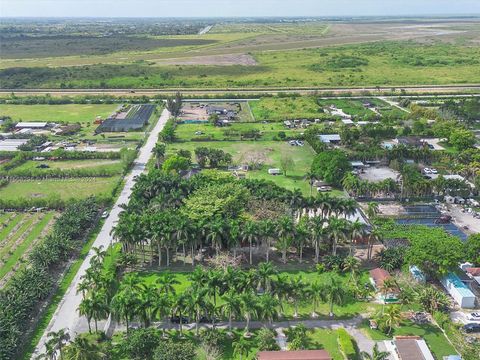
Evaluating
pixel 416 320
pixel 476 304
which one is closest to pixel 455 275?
pixel 476 304

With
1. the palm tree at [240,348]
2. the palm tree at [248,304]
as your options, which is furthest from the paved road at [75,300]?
the palm tree at [248,304]

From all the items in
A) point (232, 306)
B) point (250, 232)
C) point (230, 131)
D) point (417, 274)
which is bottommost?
point (417, 274)

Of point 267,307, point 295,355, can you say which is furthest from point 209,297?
point 295,355

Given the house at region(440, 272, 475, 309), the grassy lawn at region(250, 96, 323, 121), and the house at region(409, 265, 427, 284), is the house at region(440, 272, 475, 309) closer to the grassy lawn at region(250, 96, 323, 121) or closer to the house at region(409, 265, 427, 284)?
the house at region(409, 265, 427, 284)

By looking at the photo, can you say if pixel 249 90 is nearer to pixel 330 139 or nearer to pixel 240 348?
pixel 330 139

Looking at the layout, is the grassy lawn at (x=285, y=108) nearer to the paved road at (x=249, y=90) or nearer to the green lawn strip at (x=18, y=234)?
the paved road at (x=249, y=90)

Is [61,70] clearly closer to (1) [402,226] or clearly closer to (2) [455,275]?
(1) [402,226]
